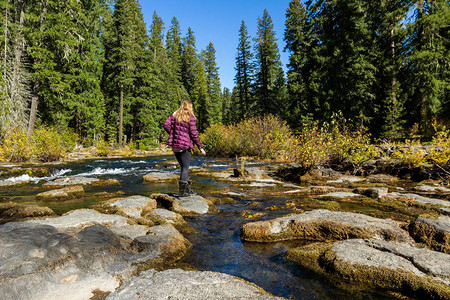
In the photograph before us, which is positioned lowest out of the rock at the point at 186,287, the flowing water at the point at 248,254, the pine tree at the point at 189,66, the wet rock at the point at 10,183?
the flowing water at the point at 248,254

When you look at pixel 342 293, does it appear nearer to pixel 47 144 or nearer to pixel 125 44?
pixel 47 144

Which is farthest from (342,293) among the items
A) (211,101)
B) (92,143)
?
(211,101)

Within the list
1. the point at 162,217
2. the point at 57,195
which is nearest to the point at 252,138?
the point at 57,195

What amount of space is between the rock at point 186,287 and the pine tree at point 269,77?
38238 millimetres

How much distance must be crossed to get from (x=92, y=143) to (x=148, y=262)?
27489 mm

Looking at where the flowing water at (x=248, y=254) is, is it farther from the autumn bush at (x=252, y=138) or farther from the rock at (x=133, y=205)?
the autumn bush at (x=252, y=138)

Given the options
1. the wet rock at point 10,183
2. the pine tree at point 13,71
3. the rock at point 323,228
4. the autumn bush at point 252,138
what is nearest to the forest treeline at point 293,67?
the pine tree at point 13,71

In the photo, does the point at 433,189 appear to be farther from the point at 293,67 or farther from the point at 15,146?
the point at 293,67

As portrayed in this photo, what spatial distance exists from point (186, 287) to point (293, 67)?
107 ft

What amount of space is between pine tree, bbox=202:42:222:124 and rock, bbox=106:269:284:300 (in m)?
46.6

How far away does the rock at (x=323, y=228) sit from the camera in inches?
130

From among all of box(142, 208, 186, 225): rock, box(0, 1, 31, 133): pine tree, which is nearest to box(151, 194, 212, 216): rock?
box(142, 208, 186, 225): rock

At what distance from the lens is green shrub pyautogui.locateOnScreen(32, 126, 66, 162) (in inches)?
562

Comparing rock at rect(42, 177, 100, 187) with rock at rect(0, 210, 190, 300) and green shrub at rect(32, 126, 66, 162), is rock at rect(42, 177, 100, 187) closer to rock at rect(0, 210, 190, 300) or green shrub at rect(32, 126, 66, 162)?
rock at rect(0, 210, 190, 300)
